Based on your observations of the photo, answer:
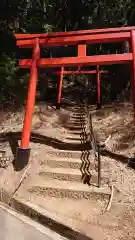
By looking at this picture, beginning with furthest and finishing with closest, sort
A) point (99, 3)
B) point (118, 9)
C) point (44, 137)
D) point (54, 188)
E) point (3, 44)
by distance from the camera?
point (99, 3)
point (118, 9)
point (3, 44)
point (44, 137)
point (54, 188)

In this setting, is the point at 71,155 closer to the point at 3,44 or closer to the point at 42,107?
the point at 42,107

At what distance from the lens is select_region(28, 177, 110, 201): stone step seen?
6.14m

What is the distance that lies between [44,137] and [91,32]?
3.06 meters

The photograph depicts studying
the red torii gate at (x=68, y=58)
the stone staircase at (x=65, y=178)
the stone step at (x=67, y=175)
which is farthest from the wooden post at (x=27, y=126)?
the stone step at (x=67, y=175)

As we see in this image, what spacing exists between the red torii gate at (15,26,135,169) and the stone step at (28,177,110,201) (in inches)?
34.1

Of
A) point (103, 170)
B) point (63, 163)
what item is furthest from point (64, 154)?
point (103, 170)

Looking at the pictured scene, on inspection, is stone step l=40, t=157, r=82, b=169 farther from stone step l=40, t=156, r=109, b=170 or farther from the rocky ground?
the rocky ground

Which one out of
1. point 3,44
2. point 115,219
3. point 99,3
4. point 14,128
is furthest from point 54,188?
point 99,3

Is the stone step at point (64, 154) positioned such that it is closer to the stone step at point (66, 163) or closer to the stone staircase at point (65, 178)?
the stone staircase at point (65, 178)

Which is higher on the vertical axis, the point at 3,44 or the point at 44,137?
the point at 3,44

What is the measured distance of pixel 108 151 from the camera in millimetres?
7512

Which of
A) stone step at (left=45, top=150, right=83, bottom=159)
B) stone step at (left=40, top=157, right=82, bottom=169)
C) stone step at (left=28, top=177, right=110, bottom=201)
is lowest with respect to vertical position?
stone step at (left=28, top=177, right=110, bottom=201)

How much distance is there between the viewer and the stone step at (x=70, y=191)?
6137 mm

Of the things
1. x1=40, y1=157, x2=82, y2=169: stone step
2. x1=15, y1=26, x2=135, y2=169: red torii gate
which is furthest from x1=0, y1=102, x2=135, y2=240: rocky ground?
x1=15, y1=26, x2=135, y2=169: red torii gate
